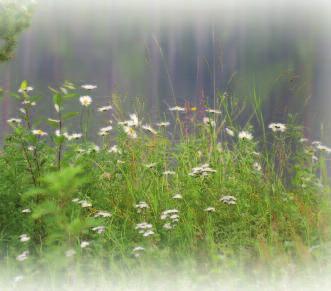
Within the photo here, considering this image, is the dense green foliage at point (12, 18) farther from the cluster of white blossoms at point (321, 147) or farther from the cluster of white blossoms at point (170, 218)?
the cluster of white blossoms at point (321, 147)

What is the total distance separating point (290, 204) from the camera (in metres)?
4.60

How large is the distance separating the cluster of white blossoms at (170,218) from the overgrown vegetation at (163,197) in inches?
1.0

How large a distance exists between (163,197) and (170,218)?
0.45 m

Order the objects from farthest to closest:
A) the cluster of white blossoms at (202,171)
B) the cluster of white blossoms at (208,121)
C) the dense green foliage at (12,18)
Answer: the cluster of white blossoms at (208,121) → the dense green foliage at (12,18) → the cluster of white blossoms at (202,171)

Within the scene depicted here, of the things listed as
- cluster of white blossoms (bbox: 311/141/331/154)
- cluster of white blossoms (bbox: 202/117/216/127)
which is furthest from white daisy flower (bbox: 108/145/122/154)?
cluster of white blossoms (bbox: 311/141/331/154)

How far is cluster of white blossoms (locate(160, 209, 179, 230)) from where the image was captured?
406cm

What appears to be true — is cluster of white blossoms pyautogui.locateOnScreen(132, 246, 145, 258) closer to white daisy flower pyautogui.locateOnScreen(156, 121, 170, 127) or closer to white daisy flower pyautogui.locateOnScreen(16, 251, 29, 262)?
white daisy flower pyautogui.locateOnScreen(16, 251, 29, 262)

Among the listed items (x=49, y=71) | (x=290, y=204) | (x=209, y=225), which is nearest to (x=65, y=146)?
(x=209, y=225)

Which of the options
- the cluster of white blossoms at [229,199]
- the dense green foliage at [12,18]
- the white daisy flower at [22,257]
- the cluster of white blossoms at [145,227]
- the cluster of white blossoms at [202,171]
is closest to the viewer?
the white daisy flower at [22,257]

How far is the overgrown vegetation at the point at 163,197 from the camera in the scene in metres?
3.71

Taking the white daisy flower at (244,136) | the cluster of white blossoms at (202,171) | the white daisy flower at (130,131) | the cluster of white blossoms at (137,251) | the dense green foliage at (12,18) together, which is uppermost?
the dense green foliage at (12,18)

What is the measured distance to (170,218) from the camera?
437 centimetres

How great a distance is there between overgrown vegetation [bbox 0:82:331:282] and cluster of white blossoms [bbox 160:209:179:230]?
1.0 inches

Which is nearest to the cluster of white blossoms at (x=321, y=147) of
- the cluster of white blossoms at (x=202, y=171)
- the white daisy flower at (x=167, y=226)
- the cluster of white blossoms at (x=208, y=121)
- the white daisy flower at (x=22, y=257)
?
the cluster of white blossoms at (x=208, y=121)
